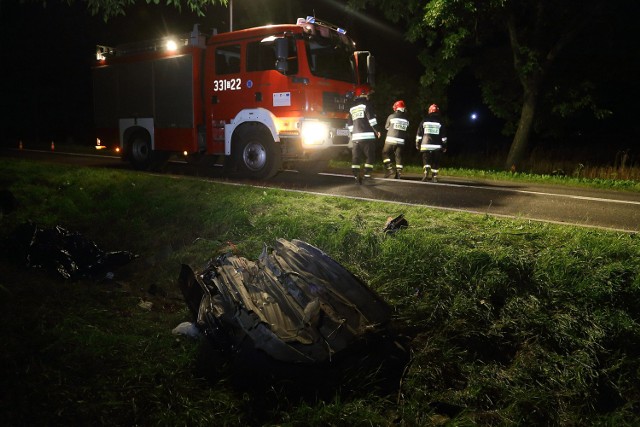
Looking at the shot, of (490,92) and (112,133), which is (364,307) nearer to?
(112,133)

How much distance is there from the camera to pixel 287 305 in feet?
12.6

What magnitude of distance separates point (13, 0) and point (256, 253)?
2755 cm

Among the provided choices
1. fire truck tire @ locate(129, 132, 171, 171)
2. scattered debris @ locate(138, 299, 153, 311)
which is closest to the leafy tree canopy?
fire truck tire @ locate(129, 132, 171, 171)

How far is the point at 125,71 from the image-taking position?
11703mm

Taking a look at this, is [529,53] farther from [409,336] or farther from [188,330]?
[188,330]

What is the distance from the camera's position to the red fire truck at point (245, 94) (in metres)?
8.86

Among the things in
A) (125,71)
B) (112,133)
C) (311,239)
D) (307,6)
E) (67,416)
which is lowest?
(67,416)

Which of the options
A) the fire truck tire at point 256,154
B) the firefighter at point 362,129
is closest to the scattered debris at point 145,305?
the fire truck tire at point 256,154

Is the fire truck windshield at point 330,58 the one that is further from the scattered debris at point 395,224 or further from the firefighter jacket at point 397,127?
the scattered debris at point 395,224

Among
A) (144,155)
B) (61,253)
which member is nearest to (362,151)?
(61,253)

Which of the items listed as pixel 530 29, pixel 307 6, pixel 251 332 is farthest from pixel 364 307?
pixel 307 6

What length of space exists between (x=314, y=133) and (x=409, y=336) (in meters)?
5.43

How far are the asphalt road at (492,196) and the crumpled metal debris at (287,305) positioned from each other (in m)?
2.74

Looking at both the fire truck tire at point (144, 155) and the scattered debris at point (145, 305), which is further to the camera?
the fire truck tire at point (144, 155)
